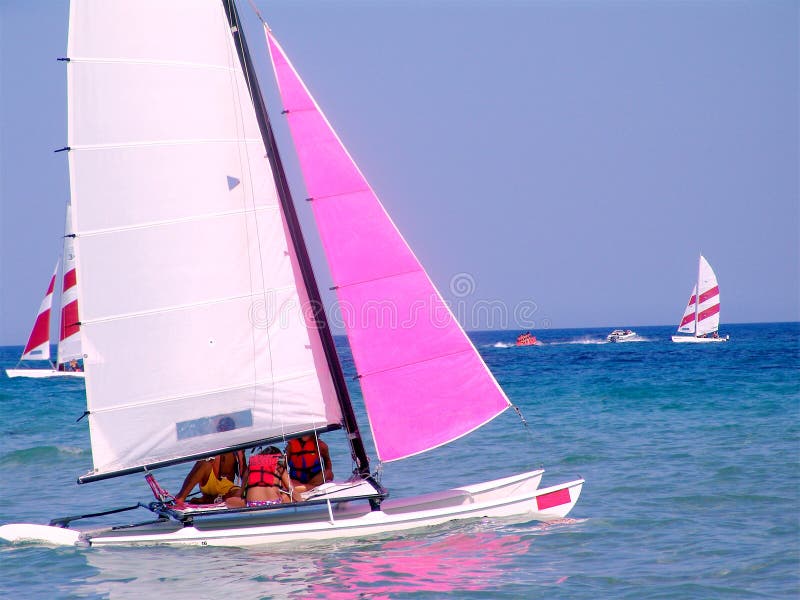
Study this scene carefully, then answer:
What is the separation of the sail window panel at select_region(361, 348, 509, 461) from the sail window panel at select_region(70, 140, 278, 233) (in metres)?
2.42

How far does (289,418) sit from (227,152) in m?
2.96

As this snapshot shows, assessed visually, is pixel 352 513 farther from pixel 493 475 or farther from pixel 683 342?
pixel 683 342

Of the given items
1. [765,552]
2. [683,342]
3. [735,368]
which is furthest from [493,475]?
[683,342]

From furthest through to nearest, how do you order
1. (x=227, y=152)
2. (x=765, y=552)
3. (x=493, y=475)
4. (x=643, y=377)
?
(x=643, y=377)
(x=493, y=475)
(x=227, y=152)
(x=765, y=552)

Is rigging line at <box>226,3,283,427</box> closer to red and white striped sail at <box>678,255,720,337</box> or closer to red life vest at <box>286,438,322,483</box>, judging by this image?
red life vest at <box>286,438,322,483</box>

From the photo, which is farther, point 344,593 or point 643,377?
point 643,377

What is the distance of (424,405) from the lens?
32.5ft

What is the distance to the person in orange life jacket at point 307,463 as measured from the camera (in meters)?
10.3

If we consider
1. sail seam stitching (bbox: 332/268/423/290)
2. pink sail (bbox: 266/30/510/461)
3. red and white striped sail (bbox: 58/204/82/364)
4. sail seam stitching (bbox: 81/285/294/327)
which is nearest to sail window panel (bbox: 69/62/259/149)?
pink sail (bbox: 266/30/510/461)

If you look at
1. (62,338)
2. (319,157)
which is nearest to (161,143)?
(319,157)

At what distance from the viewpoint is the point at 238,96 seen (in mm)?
9906

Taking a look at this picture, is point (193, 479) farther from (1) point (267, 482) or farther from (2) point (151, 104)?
(2) point (151, 104)

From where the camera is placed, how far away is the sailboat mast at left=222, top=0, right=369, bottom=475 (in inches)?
392

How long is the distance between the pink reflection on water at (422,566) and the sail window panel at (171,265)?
3.08 metres
